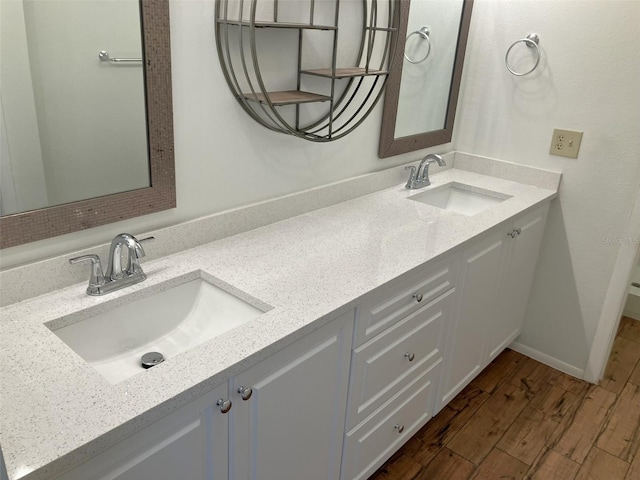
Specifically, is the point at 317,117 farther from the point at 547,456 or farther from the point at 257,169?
the point at 547,456

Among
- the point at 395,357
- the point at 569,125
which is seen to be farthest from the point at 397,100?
the point at 395,357

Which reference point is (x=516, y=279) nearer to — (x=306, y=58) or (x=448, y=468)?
(x=448, y=468)

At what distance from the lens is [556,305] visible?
2.59 m

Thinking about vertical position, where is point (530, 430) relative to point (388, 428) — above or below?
below

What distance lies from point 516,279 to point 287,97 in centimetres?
135

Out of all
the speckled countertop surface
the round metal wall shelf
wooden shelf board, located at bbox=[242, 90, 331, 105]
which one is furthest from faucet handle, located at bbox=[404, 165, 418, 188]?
wooden shelf board, located at bbox=[242, 90, 331, 105]

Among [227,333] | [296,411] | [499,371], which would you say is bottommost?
[499,371]

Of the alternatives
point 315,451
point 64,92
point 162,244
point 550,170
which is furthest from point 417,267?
point 550,170

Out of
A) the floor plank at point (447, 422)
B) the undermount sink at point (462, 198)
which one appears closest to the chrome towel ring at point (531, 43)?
the undermount sink at point (462, 198)

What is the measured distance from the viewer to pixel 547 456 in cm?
210

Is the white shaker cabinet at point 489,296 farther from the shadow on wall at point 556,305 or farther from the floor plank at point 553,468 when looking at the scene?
the floor plank at point 553,468

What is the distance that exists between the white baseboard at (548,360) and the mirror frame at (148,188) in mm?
1941

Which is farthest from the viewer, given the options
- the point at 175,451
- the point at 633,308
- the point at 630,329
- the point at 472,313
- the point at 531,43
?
the point at 633,308

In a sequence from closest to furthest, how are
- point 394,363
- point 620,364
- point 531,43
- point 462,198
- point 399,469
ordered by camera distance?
point 394,363, point 399,469, point 531,43, point 462,198, point 620,364
